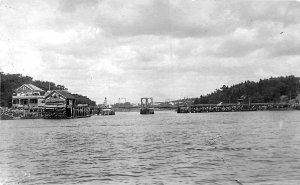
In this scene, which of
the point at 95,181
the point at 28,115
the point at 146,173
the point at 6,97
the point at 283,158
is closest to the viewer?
the point at 95,181

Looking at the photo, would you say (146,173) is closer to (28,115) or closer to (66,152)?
(66,152)

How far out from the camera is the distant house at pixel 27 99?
14438cm

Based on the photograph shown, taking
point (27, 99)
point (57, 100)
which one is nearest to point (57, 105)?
point (57, 100)

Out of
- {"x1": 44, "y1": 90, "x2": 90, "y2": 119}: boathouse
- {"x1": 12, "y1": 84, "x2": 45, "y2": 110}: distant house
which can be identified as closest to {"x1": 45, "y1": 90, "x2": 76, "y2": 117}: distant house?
{"x1": 44, "y1": 90, "x2": 90, "y2": 119}: boathouse

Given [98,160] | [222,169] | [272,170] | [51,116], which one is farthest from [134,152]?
[51,116]

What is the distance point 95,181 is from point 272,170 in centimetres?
981

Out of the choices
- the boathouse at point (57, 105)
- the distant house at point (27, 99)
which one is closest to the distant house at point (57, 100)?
the boathouse at point (57, 105)

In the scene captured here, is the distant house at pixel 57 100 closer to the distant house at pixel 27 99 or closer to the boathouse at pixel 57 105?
the boathouse at pixel 57 105

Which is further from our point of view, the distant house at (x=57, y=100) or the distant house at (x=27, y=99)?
the distant house at (x=27, y=99)

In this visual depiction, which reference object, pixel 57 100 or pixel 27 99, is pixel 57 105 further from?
pixel 27 99

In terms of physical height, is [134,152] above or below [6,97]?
below

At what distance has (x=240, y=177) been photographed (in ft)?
69.0

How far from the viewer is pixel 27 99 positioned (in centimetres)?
14500

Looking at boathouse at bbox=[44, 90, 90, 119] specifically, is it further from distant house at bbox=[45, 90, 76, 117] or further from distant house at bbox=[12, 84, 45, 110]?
distant house at bbox=[12, 84, 45, 110]
